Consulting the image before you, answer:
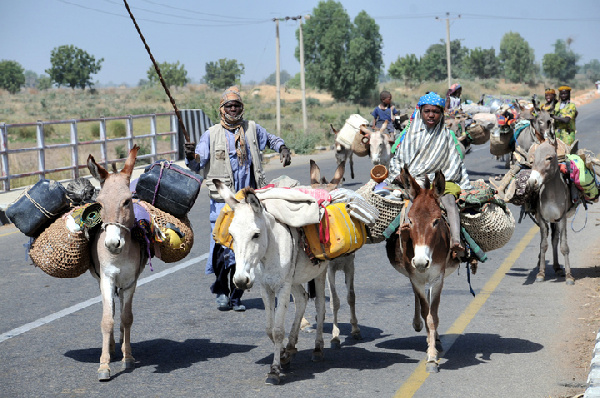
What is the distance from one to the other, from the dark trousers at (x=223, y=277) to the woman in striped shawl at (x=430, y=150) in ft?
7.43

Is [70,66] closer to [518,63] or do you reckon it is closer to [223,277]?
[518,63]

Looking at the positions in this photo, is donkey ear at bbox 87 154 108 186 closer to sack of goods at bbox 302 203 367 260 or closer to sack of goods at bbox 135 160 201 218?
sack of goods at bbox 135 160 201 218

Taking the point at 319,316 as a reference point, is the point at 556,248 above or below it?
below

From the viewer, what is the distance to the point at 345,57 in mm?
108750

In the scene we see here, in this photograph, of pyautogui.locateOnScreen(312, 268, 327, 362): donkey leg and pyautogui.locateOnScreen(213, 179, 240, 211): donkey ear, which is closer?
pyautogui.locateOnScreen(213, 179, 240, 211): donkey ear

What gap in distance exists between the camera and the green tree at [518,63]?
164 meters

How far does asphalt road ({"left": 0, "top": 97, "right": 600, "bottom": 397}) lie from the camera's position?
21.3ft

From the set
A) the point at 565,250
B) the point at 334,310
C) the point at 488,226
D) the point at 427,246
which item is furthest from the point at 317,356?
the point at 565,250

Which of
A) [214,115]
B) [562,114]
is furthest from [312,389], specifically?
[214,115]

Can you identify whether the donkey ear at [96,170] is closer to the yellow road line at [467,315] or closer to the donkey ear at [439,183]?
the donkey ear at [439,183]

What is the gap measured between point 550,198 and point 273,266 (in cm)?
547

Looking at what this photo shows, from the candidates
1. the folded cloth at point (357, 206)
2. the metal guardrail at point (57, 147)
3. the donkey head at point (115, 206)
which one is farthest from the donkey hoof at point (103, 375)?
the metal guardrail at point (57, 147)

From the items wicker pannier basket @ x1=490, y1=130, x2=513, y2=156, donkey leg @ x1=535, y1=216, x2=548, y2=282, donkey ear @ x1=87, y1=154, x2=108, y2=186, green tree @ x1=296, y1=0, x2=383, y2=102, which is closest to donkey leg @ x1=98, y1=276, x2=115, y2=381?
donkey ear @ x1=87, y1=154, x2=108, y2=186

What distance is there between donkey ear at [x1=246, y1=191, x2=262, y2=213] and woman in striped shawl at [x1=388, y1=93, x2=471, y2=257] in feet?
6.02
